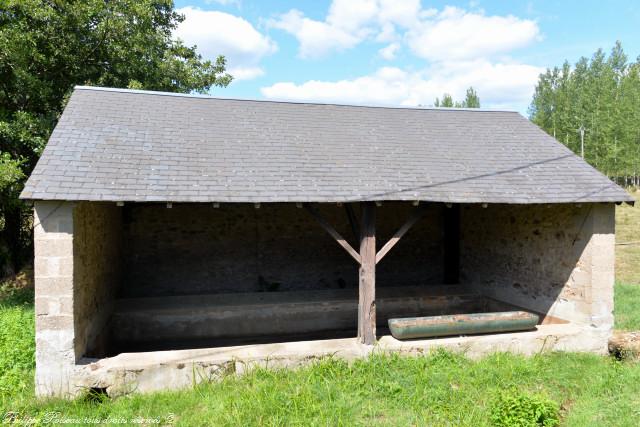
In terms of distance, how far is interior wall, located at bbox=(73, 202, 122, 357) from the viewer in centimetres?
501

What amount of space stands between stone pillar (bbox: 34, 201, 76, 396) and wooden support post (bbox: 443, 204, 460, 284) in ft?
24.2

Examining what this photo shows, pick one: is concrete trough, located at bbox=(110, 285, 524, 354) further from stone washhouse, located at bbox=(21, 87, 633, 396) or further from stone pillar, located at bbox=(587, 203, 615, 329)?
stone pillar, located at bbox=(587, 203, 615, 329)

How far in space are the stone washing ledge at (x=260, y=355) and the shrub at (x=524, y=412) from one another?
5.05 ft

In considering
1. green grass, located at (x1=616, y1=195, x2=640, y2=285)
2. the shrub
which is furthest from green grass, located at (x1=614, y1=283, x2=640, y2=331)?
the shrub

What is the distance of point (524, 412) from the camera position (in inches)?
161

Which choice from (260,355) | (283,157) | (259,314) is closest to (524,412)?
(260,355)

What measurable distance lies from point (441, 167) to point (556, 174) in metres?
1.82

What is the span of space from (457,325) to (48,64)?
31.4 ft

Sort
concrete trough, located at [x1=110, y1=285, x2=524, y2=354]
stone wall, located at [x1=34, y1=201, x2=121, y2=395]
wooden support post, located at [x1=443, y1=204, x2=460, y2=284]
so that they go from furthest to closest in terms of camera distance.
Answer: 1. wooden support post, located at [x1=443, y1=204, x2=460, y2=284]
2. concrete trough, located at [x1=110, y1=285, x2=524, y2=354]
3. stone wall, located at [x1=34, y1=201, x2=121, y2=395]

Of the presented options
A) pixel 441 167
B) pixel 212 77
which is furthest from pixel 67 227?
pixel 212 77

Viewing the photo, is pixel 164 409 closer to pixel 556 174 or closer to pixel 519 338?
pixel 519 338

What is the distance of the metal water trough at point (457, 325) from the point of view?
18.9 feet

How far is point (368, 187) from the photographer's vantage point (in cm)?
564

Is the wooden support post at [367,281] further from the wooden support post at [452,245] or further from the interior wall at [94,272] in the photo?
the wooden support post at [452,245]
